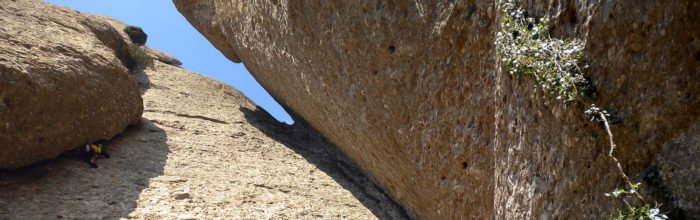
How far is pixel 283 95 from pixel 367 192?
3828mm

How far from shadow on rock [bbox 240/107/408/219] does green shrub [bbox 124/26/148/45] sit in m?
6.38

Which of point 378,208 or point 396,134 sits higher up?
point 396,134

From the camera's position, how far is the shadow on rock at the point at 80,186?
5.03m

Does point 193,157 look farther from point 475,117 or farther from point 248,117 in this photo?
point 475,117

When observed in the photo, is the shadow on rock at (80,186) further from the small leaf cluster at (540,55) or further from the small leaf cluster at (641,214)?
the small leaf cluster at (641,214)

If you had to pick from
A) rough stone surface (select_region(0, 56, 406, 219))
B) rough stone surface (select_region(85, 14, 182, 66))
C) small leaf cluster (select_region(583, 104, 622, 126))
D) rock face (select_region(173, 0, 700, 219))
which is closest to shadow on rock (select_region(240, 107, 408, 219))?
rough stone surface (select_region(0, 56, 406, 219))

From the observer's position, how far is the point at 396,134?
6.47m

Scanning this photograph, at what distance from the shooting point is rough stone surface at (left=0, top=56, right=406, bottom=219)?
542 centimetres

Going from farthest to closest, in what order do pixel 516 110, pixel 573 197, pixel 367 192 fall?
pixel 367 192, pixel 516 110, pixel 573 197

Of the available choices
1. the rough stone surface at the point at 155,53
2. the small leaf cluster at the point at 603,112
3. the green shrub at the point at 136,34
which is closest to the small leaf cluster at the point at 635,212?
the small leaf cluster at the point at 603,112

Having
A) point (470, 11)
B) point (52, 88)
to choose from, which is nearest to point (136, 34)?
point (52, 88)

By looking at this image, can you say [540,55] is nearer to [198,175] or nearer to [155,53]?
[198,175]

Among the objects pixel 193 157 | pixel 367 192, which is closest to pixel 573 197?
pixel 367 192

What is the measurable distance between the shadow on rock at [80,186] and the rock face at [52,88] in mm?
250
